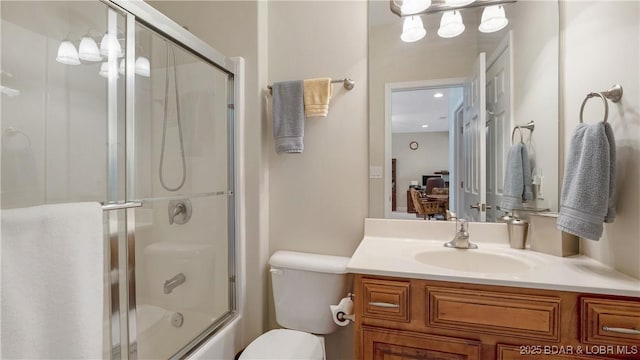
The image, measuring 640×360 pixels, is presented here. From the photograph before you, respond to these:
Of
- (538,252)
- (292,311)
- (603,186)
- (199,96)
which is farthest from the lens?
(199,96)

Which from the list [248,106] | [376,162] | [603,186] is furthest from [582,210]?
[248,106]

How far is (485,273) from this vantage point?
1.08 m

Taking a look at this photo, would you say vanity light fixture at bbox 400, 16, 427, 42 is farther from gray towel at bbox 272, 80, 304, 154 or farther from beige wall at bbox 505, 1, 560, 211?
gray towel at bbox 272, 80, 304, 154

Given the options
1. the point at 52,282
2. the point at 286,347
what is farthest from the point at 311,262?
the point at 52,282

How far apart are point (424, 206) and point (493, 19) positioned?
0.96 meters

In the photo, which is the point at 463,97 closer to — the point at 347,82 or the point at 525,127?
the point at 525,127

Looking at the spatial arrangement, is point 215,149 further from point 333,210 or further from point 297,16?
point 297,16

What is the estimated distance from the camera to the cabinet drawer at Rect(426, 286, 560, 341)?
0.91 m

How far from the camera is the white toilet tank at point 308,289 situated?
144cm

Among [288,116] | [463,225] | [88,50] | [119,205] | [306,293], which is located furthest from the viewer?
[288,116]

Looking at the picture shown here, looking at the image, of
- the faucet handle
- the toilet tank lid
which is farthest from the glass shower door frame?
the faucet handle

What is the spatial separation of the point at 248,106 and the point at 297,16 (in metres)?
0.59

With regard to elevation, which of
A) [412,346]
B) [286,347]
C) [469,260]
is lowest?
[286,347]

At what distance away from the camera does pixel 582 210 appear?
3.36ft
